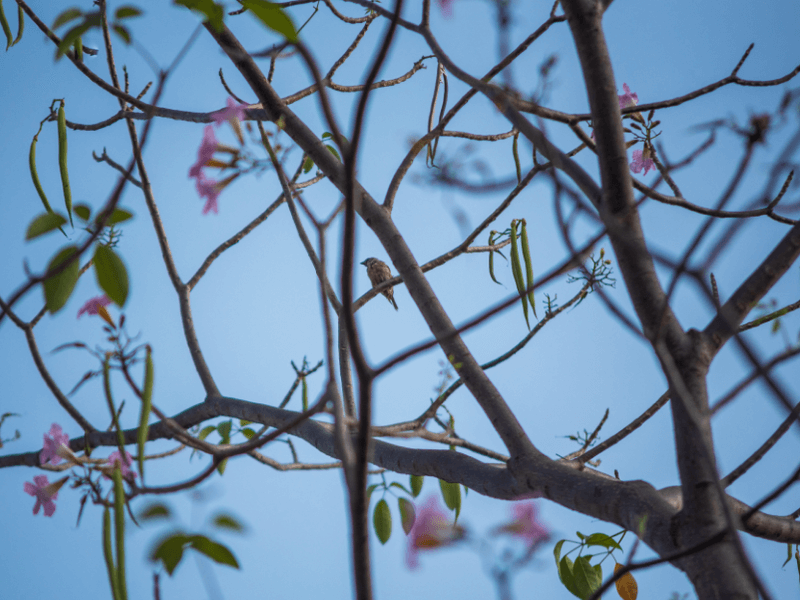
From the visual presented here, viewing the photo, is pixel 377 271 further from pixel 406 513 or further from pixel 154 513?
pixel 154 513

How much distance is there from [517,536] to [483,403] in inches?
13.3

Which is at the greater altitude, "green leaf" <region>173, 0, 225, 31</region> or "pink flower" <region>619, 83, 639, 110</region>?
"pink flower" <region>619, 83, 639, 110</region>

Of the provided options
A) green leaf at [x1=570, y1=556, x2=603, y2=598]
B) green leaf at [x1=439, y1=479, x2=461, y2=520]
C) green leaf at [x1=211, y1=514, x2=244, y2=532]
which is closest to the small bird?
green leaf at [x1=439, y1=479, x2=461, y2=520]

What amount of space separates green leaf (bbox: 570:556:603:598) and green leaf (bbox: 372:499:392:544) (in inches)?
16.7

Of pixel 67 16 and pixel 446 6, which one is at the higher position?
pixel 446 6

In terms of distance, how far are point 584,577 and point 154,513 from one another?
2.03ft

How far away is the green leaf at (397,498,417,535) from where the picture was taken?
1168 mm

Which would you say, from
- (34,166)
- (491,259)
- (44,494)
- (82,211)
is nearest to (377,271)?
(491,259)

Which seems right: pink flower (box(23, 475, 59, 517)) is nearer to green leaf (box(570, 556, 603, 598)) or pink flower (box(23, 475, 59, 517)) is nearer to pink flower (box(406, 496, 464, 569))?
pink flower (box(406, 496, 464, 569))

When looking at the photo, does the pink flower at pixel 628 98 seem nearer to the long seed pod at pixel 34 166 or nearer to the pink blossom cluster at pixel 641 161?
the pink blossom cluster at pixel 641 161

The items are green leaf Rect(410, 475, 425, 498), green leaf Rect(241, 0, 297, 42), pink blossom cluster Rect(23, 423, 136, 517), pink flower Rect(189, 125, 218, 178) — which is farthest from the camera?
green leaf Rect(410, 475, 425, 498)

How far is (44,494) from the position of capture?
0.84 metres

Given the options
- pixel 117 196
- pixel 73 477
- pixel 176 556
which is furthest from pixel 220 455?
pixel 73 477

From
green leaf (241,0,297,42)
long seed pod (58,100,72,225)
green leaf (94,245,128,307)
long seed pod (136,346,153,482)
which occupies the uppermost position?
long seed pod (58,100,72,225)
